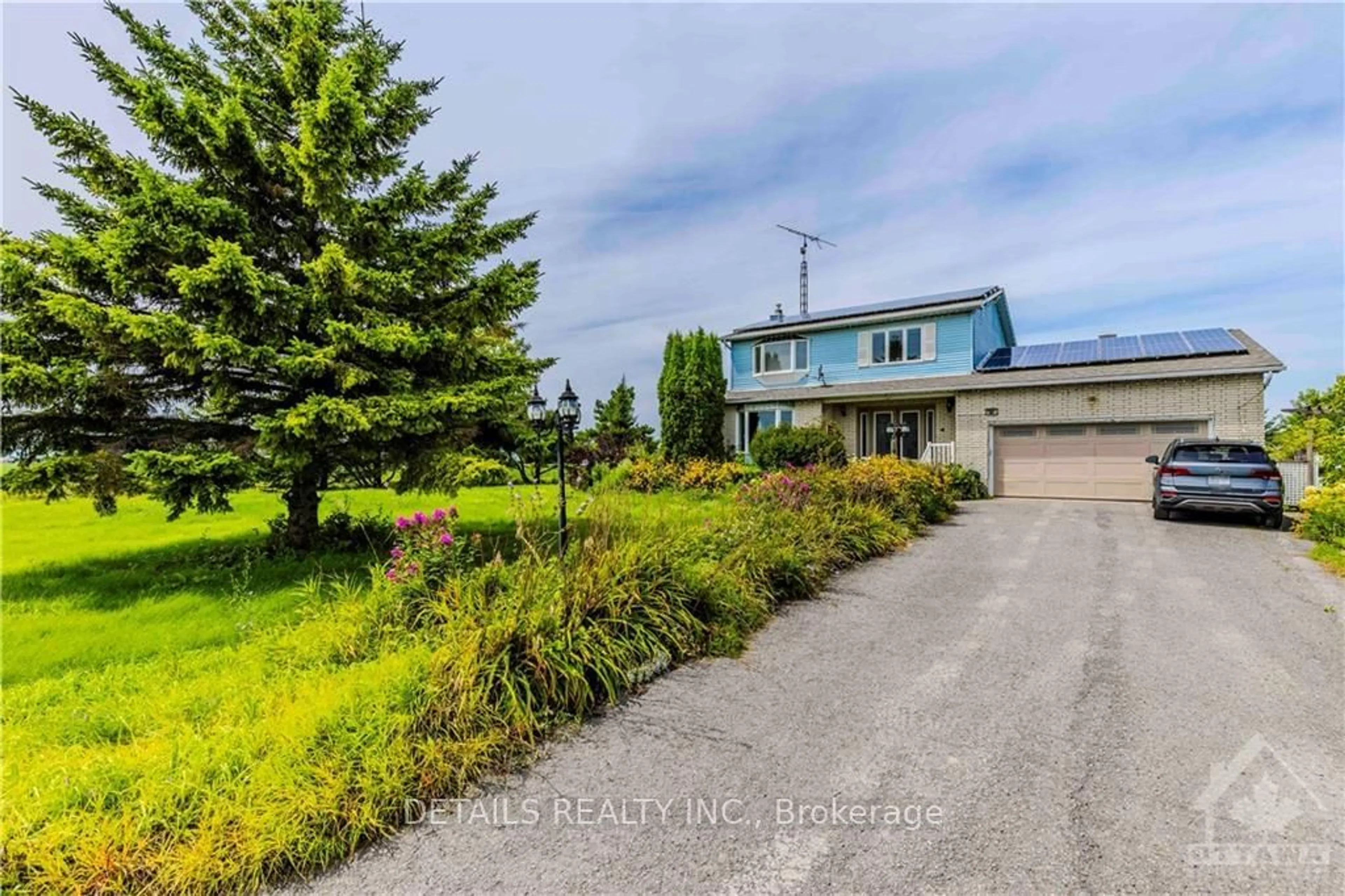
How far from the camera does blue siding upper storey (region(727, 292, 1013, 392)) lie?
17812 millimetres

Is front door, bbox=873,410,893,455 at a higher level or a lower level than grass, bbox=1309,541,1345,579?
higher

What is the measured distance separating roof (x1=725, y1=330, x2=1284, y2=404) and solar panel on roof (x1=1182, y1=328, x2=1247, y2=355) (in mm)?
179

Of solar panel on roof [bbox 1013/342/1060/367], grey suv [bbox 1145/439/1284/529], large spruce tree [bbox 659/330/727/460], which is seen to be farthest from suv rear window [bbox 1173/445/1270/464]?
large spruce tree [bbox 659/330/727/460]

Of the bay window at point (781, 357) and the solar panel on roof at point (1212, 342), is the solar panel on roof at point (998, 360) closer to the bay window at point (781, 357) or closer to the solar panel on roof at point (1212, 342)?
the solar panel on roof at point (1212, 342)

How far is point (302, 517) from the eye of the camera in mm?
7984

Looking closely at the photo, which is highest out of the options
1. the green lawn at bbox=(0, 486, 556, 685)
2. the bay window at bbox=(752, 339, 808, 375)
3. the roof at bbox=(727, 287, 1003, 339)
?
the roof at bbox=(727, 287, 1003, 339)

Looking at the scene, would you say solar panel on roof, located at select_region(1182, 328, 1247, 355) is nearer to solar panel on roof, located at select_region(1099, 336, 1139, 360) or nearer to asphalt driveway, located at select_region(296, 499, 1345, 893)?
solar panel on roof, located at select_region(1099, 336, 1139, 360)

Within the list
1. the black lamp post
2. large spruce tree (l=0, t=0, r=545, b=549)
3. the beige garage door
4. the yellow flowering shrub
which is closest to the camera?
large spruce tree (l=0, t=0, r=545, b=549)

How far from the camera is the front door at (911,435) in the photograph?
1875 cm

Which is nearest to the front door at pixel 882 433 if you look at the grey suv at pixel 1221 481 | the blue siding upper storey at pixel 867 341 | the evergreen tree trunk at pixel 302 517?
the blue siding upper storey at pixel 867 341

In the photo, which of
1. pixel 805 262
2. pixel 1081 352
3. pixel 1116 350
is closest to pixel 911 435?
pixel 1081 352

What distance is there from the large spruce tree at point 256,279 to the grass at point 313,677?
61.1 inches

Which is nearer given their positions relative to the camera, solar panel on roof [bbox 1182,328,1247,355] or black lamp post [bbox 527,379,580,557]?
black lamp post [bbox 527,379,580,557]

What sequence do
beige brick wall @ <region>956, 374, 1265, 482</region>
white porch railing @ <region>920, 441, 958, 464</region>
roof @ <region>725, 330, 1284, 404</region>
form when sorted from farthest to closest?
white porch railing @ <region>920, 441, 958, 464</region>
roof @ <region>725, 330, 1284, 404</region>
beige brick wall @ <region>956, 374, 1265, 482</region>
